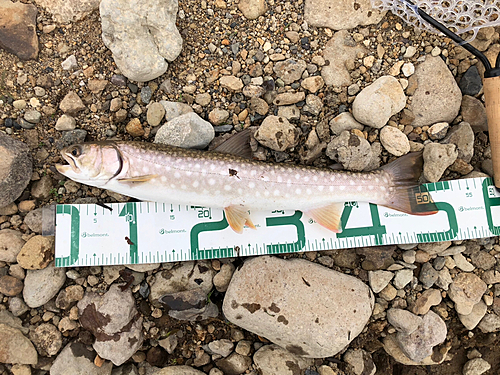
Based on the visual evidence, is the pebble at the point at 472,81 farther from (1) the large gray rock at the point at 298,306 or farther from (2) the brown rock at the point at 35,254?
(2) the brown rock at the point at 35,254

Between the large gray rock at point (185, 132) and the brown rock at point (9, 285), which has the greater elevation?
the large gray rock at point (185, 132)

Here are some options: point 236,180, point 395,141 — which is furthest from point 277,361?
point 395,141

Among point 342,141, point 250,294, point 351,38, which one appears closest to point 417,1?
point 351,38

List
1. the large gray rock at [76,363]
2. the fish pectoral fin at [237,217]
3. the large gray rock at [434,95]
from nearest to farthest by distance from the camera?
the large gray rock at [76,363] → the fish pectoral fin at [237,217] → the large gray rock at [434,95]

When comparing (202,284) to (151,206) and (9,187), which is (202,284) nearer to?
(151,206)

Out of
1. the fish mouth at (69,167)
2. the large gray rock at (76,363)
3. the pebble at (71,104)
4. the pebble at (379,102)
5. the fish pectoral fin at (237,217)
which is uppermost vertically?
the pebble at (379,102)

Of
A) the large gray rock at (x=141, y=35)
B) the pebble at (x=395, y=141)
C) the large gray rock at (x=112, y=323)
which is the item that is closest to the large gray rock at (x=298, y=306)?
the large gray rock at (x=112, y=323)

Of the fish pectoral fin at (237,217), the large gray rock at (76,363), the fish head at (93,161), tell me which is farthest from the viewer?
the fish pectoral fin at (237,217)
